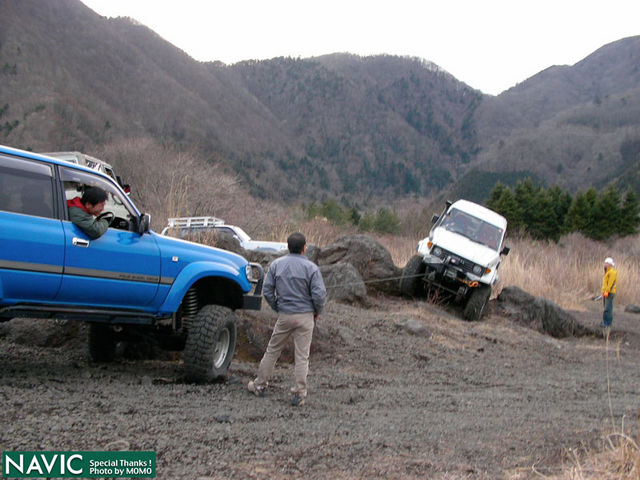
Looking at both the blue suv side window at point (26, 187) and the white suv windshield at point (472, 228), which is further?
the white suv windshield at point (472, 228)

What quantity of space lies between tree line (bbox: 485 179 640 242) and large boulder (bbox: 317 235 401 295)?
27.5m

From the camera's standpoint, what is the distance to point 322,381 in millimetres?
8234

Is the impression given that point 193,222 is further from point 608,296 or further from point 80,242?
point 608,296

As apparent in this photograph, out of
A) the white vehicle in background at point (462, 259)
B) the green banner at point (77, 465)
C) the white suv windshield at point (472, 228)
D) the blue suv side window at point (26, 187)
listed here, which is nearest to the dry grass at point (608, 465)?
the green banner at point (77, 465)

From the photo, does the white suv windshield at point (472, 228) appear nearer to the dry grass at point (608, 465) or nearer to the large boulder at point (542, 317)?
the large boulder at point (542, 317)

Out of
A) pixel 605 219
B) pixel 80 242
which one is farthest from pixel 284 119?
pixel 80 242

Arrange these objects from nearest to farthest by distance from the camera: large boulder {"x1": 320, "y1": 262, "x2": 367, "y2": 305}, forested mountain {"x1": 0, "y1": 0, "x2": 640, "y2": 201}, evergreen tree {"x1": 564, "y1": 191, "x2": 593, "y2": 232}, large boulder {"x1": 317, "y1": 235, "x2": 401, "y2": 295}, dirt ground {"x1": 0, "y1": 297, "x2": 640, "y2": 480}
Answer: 1. dirt ground {"x1": 0, "y1": 297, "x2": 640, "y2": 480}
2. large boulder {"x1": 320, "y1": 262, "x2": 367, "y2": 305}
3. large boulder {"x1": 317, "y1": 235, "x2": 401, "y2": 295}
4. evergreen tree {"x1": 564, "y1": 191, "x2": 593, "y2": 232}
5. forested mountain {"x1": 0, "y1": 0, "x2": 640, "y2": 201}

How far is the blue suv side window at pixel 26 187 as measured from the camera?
5.46 m

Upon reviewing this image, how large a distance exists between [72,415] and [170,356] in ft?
11.9

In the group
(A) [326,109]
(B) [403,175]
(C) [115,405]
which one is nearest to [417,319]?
(C) [115,405]

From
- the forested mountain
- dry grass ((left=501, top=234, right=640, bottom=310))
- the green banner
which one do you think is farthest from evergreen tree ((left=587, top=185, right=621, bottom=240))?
the green banner

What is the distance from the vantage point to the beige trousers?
6680 millimetres

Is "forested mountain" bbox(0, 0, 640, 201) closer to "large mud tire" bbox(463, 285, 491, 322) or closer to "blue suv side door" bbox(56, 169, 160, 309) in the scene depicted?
"large mud tire" bbox(463, 285, 491, 322)

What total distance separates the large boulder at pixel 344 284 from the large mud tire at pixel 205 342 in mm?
7213
